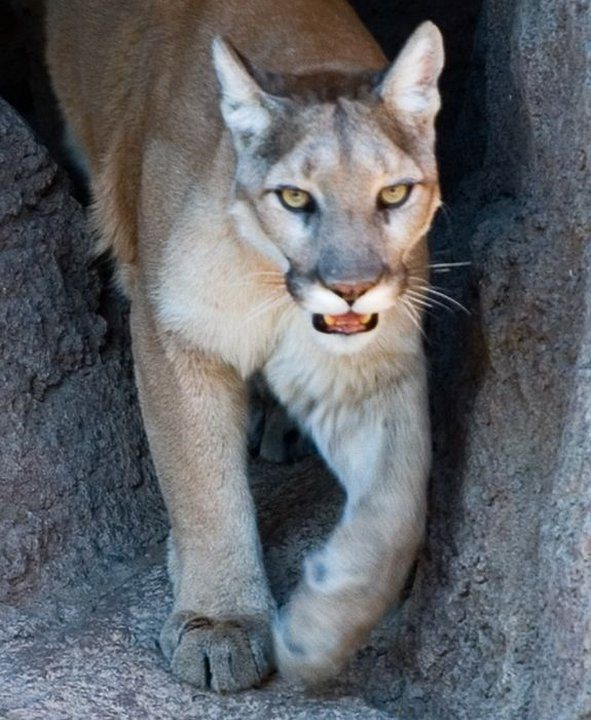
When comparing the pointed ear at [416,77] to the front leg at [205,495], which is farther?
the front leg at [205,495]

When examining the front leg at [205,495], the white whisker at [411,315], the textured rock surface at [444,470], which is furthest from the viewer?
the front leg at [205,495]

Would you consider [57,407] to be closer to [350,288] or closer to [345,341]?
[345,341]

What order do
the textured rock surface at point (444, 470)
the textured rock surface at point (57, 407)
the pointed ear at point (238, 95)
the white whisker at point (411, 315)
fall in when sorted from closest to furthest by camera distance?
the textured rock surface at point (444, 470), the pointed ear at point (238, 95), the white whisker at point (411, 315), the textured rock surface at point (57, 407)

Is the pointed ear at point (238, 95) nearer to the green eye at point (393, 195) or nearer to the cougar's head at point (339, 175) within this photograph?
the cougar's head at point (339, 175)

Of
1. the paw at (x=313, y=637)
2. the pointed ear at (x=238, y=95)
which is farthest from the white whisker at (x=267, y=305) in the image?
the paw at (x=313, y=637)

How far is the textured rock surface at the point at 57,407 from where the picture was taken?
10.3ft

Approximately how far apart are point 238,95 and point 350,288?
1.21ft

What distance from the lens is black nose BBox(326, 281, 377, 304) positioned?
7.97 ft

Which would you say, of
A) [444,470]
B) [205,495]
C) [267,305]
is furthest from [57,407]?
[444,470]

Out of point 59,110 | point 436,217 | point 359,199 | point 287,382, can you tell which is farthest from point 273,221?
point 59,110

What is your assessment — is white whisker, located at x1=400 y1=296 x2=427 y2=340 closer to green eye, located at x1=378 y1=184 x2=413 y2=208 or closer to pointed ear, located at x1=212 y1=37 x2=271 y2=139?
green eye, located at x1=378 y1=184 x2=413 y2=208

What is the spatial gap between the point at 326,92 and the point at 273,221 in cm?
21

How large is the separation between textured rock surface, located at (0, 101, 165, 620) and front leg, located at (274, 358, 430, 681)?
1.82ft

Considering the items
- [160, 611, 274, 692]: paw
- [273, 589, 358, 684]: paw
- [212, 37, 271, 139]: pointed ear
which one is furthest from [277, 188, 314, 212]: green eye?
[160, 611, 274, 692]: paw
